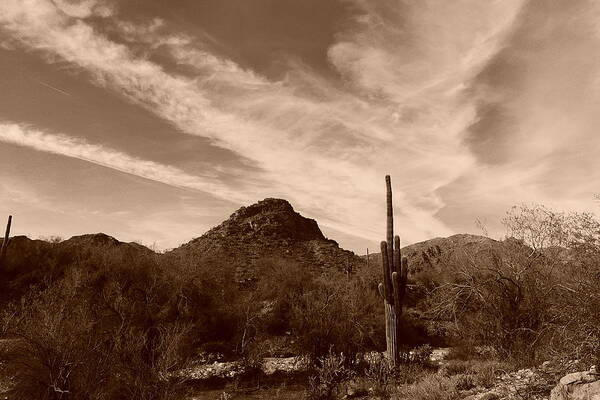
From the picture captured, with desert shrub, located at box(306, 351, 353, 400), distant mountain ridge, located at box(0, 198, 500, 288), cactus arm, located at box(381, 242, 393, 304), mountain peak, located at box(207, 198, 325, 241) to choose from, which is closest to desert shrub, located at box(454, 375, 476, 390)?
cactus arm, located at box(381, 242, 393, 304)

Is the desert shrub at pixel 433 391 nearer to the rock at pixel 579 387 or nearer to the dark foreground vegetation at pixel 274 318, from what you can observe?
the dark foreground vegetation at pixel 274 318

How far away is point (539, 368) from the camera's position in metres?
10.6

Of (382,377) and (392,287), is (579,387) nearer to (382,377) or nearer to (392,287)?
(382,377)

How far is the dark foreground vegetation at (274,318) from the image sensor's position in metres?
11.1

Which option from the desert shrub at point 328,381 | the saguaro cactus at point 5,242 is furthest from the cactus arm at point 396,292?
the saguaro cactus at point 5,242

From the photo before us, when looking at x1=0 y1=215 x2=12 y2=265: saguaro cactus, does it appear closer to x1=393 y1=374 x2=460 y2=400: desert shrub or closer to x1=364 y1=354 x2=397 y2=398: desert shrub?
x1=364 y1=354 x2=397 y2=398: desert shrub

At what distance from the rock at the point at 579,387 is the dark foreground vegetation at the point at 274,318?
1.26 metres

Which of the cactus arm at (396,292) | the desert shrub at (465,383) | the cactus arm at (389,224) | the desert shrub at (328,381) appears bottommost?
the desert shrub at (328,381)

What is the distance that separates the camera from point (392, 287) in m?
15.1

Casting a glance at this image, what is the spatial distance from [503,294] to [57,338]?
13.6 m

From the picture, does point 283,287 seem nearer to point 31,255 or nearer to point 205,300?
point 205,300

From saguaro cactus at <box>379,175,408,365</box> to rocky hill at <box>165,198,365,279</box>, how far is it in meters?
18.8

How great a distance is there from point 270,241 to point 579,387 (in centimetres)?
3606

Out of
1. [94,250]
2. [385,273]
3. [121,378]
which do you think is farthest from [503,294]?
[94,250]
